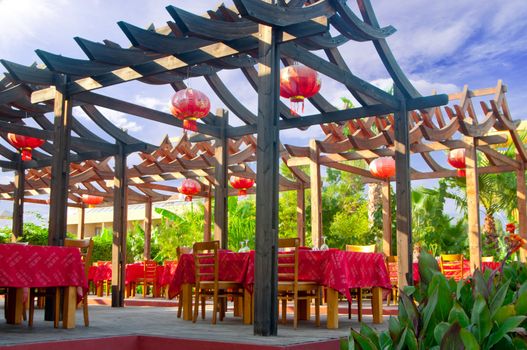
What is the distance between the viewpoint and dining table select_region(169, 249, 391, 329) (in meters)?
6.43

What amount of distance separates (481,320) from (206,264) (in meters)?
6.25

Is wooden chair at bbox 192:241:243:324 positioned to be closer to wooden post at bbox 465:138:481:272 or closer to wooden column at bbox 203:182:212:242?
wooden post at bbox 465:138:481:272

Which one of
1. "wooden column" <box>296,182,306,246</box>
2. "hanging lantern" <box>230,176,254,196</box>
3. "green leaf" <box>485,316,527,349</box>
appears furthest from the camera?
"wooden column" <box>296,182,306,246</box>

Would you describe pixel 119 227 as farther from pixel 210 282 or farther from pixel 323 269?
pixel 323 269

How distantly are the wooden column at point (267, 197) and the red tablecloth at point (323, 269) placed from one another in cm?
113

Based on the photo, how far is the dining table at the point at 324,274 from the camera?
643 cm

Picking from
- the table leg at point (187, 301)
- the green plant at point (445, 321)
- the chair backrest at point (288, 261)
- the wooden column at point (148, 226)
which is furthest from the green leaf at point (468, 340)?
the wooden column at point (148, 226)

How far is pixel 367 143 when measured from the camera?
1090 centimetres

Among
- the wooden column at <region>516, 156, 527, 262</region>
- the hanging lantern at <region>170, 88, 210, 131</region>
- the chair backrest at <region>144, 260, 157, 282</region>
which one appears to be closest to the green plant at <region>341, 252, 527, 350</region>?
the hanging lantern at <region>170, 88, 210, 131</region>

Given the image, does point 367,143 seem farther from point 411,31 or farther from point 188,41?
point 411,31

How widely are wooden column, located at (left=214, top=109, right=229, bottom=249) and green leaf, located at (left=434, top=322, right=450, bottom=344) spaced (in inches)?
342

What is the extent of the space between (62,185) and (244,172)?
5.72 m

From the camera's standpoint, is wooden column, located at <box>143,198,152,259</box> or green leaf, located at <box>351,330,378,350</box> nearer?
green leaf, located at <box>351,330,378,350</box>

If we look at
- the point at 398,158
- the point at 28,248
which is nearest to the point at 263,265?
the point at 28,248
